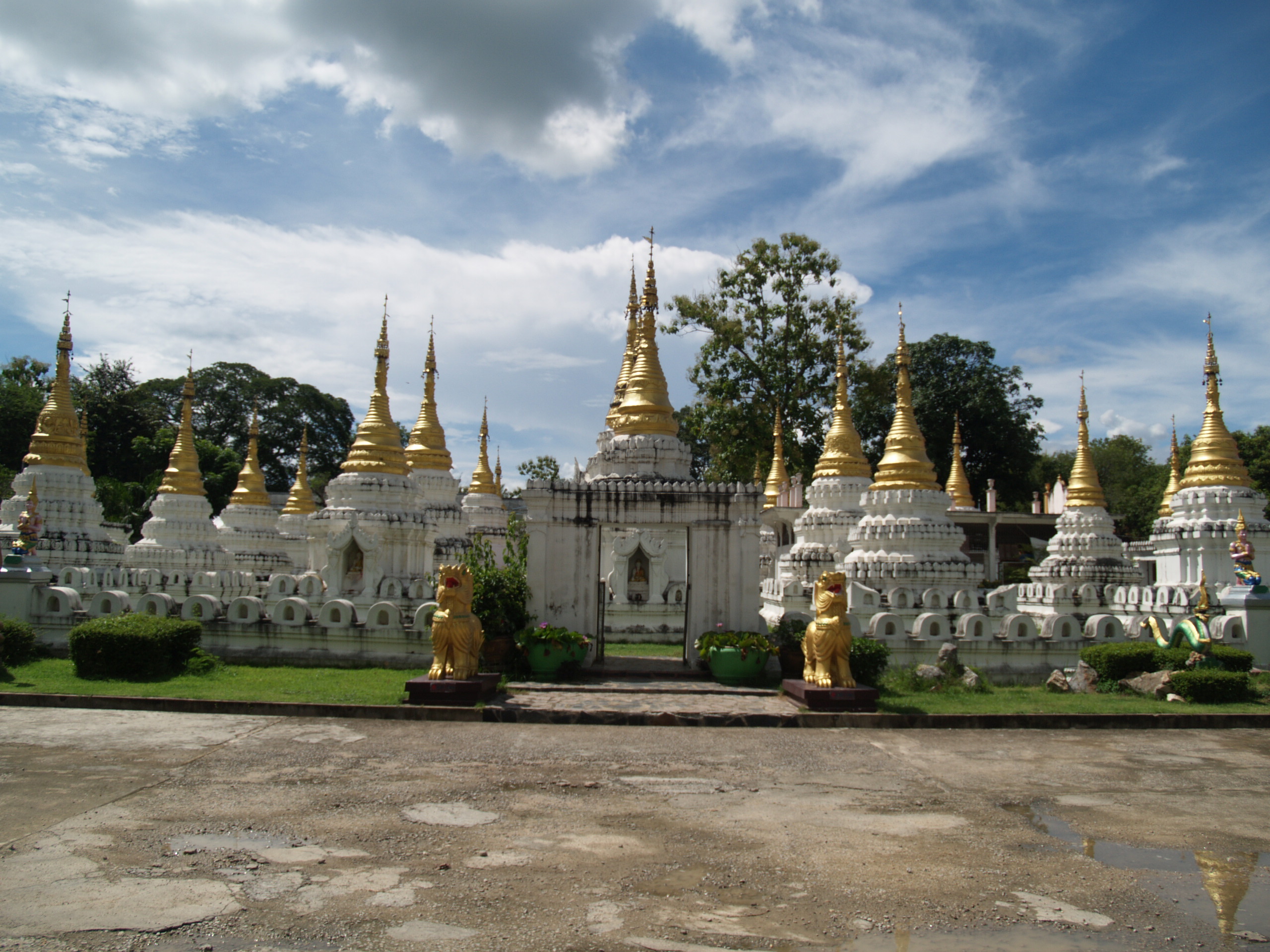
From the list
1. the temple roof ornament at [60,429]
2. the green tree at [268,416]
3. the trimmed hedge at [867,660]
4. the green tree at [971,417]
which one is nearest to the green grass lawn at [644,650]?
the trimmed hedge at [867,660]

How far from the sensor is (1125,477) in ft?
206

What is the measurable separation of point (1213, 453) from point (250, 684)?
74.3 ft

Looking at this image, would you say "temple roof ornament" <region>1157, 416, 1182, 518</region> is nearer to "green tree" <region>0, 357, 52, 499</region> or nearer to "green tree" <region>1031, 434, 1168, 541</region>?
"green tree" <region>1031, 434, 1168, 541</region>

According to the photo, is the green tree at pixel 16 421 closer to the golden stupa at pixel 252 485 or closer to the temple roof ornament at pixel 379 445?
the golden stupa at pixel 252 485

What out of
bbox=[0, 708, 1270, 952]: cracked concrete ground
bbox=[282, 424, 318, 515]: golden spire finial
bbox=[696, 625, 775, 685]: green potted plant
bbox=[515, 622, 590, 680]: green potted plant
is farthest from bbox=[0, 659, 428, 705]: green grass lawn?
bbox=[282, 424, 318, 515]: golden spire finial

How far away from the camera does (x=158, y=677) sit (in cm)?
1384

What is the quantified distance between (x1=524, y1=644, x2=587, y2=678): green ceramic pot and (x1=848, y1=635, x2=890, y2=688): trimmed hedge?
4077 mm

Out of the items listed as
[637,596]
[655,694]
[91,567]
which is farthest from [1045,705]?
[91,567]

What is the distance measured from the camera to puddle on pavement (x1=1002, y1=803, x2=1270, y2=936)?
5.38m

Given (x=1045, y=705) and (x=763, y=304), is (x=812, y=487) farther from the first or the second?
(x=1045, y=705)

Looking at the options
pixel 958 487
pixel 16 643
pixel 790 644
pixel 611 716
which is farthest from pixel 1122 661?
pixel 958 487

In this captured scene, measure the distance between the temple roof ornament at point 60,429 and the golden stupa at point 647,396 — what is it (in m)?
14.8

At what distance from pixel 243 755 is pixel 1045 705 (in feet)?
33.6

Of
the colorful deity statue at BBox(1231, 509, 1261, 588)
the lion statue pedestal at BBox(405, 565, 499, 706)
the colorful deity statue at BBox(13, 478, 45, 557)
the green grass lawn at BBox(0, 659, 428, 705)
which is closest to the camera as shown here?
the lion statue pedestal at BBox(405, 565, 499, 706)
